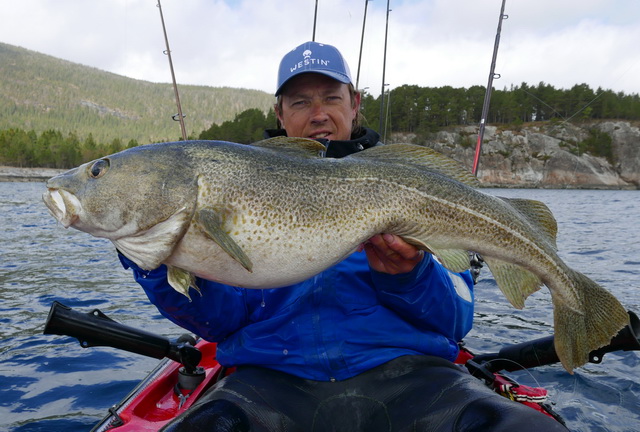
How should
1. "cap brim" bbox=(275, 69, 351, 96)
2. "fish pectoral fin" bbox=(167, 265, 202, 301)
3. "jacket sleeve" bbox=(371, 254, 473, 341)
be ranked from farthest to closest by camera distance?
"cap brim" bbox=(275, 69, 351, 96) → "jacket sleeve" bbox=(371, 254, 473, 341) → "fish pectoral fin" bbox=(167, 265, 202, 301)

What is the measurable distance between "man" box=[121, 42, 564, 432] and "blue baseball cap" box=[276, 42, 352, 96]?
1.60m

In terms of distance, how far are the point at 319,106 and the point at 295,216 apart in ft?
6.13

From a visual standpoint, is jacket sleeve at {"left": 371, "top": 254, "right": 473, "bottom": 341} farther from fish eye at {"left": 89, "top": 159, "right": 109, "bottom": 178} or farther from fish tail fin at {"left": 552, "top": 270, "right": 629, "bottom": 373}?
fish eye at {"left": 89, "top": 159, "right": 109, "bottom": 178}

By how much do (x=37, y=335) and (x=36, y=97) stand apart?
21841 centimetres

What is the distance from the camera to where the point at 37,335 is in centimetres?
690

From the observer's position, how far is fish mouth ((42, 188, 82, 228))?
2387 millimetres

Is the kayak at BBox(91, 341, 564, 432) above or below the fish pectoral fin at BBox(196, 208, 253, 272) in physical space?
below

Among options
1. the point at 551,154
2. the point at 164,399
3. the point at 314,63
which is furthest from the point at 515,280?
the point at 551,154

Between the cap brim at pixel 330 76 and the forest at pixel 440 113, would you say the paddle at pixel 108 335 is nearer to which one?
the cap brim at pixel 330 76

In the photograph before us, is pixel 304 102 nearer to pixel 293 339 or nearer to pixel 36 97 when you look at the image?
pixel 293 339

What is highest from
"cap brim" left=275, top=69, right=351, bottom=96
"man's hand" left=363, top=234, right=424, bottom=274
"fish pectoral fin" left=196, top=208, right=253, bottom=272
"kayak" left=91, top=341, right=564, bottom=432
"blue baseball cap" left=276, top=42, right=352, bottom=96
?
"blue baseball cap" left=276, top=42, right=352, bottom=96

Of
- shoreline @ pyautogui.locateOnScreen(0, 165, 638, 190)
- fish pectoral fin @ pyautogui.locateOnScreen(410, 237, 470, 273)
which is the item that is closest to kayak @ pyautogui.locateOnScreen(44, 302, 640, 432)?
fish pectoral fin @ pyautogui.locateOnScreen(410, 237, 470, 273)

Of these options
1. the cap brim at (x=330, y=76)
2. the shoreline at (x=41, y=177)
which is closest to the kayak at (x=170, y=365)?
the cap brim at (x=330, y=76)

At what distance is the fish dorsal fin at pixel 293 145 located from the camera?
276 centimetres
